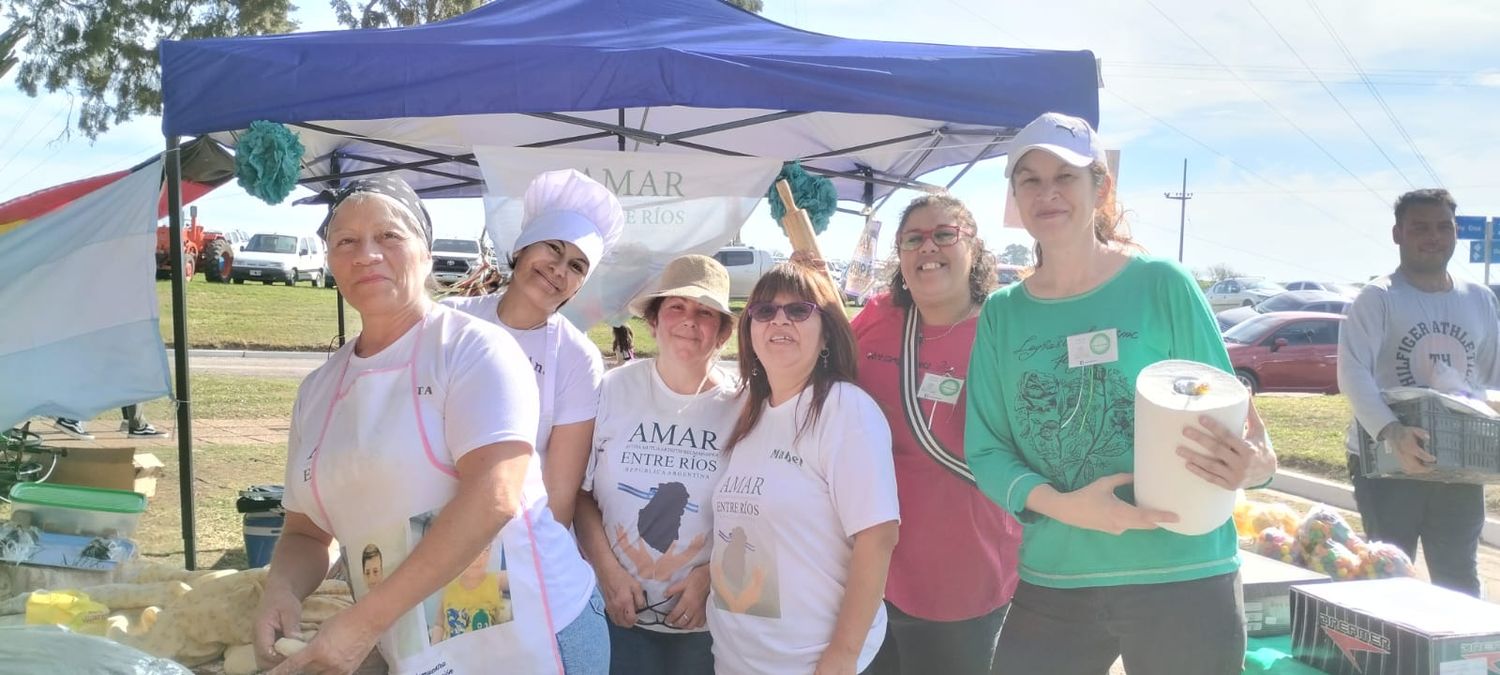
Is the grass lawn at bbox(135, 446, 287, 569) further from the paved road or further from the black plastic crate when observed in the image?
the black plastic crate

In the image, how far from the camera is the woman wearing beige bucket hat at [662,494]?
7.48 ft

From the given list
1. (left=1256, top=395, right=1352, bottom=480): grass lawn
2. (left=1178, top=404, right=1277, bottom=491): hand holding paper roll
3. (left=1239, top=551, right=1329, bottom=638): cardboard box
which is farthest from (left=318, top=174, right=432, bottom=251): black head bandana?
(left=1256, top=395, right=1352, bottom=480): grass lawn

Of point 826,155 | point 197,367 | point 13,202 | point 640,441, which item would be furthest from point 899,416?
point 197,367

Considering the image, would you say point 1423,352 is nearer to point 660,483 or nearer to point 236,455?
point 660,483

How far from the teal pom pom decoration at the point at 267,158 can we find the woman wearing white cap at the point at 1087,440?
2.56m

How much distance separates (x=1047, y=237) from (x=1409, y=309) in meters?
2.46

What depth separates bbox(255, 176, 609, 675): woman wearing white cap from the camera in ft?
4.67

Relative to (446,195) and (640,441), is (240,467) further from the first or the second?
(640,441)

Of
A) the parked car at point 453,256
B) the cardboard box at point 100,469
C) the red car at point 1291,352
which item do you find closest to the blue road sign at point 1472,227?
the red car at point 1291,352

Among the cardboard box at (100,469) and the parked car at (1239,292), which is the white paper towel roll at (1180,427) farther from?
the parked car at (1239,292)

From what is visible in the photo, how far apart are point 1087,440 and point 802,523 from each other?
1.99 feet

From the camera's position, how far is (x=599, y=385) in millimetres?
2447

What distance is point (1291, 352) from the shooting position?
13969 millimetres

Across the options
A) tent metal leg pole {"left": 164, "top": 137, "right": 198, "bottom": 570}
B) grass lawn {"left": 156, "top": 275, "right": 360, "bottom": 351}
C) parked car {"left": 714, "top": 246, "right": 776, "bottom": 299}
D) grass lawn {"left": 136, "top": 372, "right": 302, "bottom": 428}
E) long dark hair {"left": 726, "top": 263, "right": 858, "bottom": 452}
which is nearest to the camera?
long dark hair {"left": 726, "top": 263, "right": 858, "bottom": 452}
